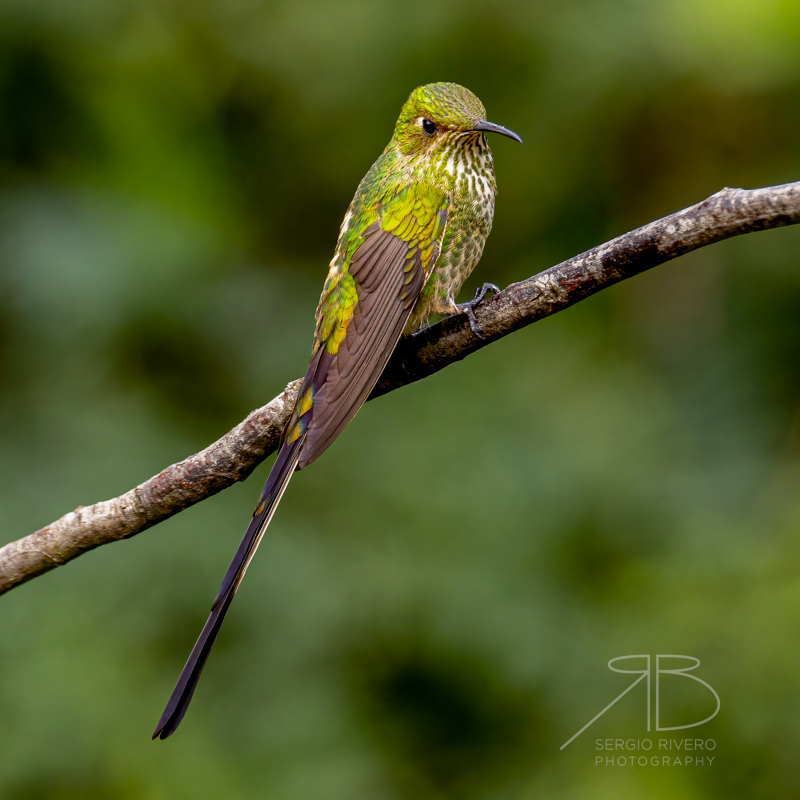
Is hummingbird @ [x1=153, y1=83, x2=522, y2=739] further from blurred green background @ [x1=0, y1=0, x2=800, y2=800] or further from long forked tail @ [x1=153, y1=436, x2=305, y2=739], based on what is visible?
blurred green background @ [x1=0, y1=0, x2=800, y2=800]

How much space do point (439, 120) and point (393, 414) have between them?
98.5 inches

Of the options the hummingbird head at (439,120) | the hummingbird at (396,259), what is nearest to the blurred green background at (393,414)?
the hummingbird at (396,259)

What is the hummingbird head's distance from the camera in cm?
337

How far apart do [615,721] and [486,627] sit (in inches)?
30.3

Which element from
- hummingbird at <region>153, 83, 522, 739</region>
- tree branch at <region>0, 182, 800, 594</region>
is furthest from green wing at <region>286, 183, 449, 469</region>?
tree branch at <region>0, 182, 800, 594</region>

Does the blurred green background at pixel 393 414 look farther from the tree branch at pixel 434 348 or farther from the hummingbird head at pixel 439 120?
the hummingbird head at pixel 439 120

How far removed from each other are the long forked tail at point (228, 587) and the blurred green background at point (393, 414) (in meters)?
2.11

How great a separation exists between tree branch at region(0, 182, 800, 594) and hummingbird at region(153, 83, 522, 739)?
0.09 meters

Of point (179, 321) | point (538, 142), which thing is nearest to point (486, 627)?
point (179, 321)

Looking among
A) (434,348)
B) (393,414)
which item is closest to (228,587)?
(434,348)

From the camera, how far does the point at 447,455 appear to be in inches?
213

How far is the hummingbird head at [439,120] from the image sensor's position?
337 cm

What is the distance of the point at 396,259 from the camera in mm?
3264

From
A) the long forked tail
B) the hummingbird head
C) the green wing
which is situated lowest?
the long forked tail
